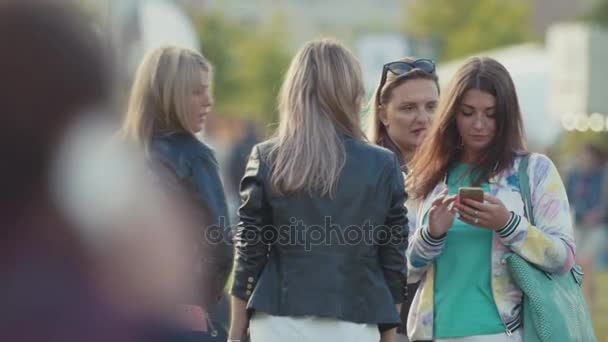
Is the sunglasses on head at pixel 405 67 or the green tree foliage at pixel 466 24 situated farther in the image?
the green tree foliage at pixel 466 24

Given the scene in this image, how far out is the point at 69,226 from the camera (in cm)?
181

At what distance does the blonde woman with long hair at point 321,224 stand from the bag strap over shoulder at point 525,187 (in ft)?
1.52

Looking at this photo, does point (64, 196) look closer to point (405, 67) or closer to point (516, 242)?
point (516, 242)

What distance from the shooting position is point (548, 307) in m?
4.20

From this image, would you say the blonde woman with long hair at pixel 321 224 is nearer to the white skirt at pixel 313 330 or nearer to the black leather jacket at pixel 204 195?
the white skirt at pixel 313 330

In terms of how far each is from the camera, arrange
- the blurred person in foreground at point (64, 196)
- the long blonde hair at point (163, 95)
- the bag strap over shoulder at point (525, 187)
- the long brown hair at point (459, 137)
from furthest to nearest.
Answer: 1. the long blonde hair at point (163, 95)
2. the long brown hair at point (459, 137)
3. the bag strap over shoulder at point (525, 187)
4. the blurred person in foreground at point (64, 196)

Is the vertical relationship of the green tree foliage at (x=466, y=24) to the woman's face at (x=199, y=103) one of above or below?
below

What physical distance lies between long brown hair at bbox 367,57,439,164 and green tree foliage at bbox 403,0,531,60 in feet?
133

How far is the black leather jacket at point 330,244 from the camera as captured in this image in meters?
4.15

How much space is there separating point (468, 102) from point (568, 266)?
742 mm

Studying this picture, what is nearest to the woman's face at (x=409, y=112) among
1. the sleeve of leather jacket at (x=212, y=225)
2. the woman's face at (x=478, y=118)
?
the woman's face at (x=478, y=118)

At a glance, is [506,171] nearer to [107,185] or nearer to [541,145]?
[107,185]

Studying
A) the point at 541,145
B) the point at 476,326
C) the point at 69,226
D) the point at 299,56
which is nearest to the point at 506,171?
the point at 476,326

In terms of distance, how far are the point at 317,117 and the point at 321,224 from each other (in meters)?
0.41
